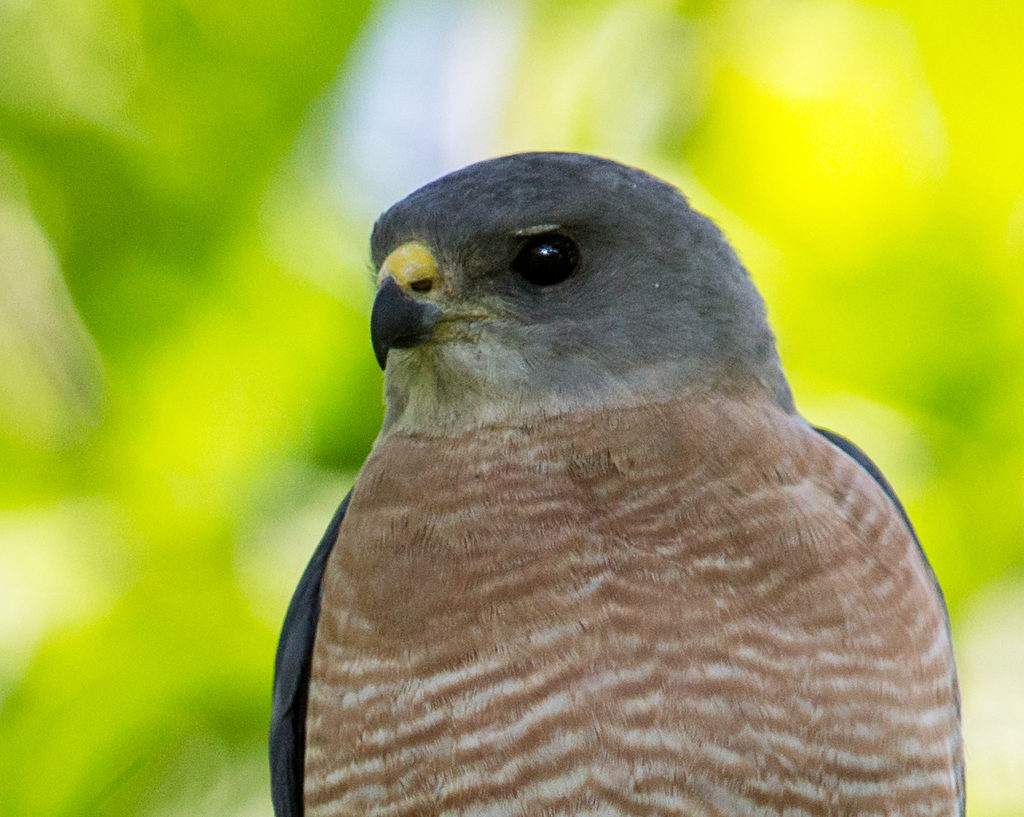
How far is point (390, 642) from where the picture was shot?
1735 mm

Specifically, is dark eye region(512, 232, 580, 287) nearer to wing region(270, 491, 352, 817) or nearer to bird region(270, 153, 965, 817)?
bird region(270, 153, 965, 817)

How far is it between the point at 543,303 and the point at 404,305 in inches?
8.5

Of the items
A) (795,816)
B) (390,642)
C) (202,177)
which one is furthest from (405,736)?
(202,177)

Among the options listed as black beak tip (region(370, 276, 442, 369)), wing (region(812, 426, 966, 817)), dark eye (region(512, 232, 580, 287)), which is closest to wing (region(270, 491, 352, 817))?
black beak tip (region(370, 276, 442, 369))

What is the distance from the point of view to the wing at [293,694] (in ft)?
6.83

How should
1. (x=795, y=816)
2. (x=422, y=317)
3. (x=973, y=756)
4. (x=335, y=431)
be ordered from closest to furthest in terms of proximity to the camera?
(x=795, y=816) < (x=422, y=317) < (x=973, y=756) < (x=335, y=431)

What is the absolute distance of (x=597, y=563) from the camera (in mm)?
1695

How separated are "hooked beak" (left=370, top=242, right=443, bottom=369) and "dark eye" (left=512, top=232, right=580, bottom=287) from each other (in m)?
0.14

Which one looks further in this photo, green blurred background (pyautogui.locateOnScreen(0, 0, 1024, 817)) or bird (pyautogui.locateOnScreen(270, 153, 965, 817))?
green blurred background (pyautogui.locateOnScreen(0, 0, 1024, 817))

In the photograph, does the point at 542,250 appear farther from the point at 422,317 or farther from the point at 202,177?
the point at 202,177

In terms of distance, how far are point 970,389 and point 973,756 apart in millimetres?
893

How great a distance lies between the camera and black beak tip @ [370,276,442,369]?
6.20 ft

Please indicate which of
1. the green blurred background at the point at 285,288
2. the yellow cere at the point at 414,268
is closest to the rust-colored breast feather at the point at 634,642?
the yellow cere at the point at 414,268

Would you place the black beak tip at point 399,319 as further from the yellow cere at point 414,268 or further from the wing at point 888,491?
the wing at point 888,491
